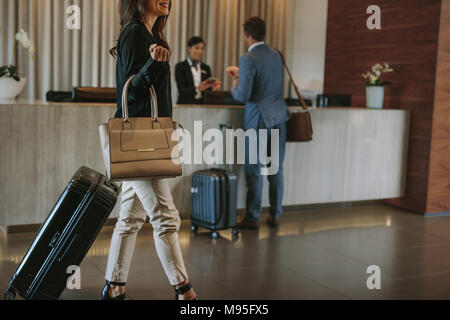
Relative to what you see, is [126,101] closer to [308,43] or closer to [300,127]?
[300,127]

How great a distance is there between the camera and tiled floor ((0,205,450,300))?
3113mm

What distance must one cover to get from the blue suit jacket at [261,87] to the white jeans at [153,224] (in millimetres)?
1851

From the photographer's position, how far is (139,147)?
2.41 m

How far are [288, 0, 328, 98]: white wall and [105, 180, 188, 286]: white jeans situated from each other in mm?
6144

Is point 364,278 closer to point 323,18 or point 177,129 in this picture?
point 177,129

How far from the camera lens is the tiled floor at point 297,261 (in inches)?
123

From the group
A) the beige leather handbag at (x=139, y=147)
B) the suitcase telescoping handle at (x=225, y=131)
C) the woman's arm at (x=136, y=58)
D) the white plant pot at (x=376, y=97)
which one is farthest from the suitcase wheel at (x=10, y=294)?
the white plant pot at (x=376, y=97)

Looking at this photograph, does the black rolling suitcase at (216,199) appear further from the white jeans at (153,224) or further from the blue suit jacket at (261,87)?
the white jeans at (153,224)

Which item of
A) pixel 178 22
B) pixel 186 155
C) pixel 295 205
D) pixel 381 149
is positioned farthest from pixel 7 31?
pixel 381 149

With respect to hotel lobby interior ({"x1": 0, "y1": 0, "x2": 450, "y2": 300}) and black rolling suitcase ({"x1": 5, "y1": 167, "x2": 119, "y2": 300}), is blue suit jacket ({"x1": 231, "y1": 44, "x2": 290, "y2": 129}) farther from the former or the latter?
black rolling suitcase ({"x1": 5, "y1": 167, "x2": 119, "y2": 300})

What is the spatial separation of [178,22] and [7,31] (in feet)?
7.03

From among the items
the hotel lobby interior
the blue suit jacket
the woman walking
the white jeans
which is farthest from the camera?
the blue suit jacket

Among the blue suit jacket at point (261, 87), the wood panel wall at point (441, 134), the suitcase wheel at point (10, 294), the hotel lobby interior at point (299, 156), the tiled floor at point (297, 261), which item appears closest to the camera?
the suitcase wheel at point (10, 294)

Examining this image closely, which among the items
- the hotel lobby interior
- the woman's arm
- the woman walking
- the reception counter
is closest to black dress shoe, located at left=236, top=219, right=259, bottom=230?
the hotel lobby interior
